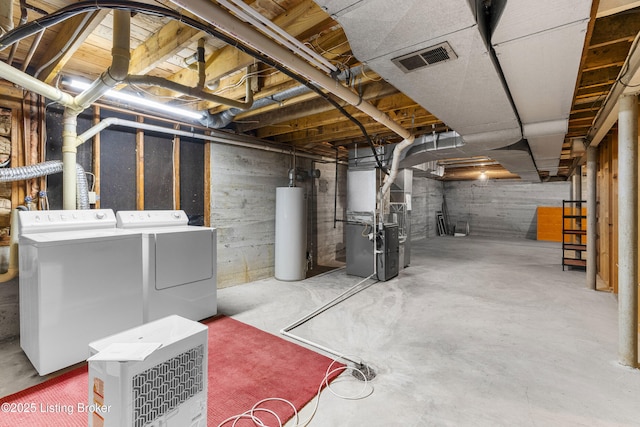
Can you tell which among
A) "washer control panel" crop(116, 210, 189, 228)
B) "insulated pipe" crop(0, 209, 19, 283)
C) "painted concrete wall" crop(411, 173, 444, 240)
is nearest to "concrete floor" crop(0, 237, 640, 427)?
"insulated pipe" crop(0, 209, 19, 283)

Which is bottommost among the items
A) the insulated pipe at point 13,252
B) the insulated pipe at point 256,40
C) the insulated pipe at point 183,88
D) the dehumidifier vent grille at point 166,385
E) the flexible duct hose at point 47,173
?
the dehumidifier vent grille at point 166,385

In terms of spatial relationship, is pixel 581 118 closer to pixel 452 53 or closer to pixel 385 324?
pixel 452 53

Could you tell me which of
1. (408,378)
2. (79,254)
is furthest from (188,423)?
(79,254)

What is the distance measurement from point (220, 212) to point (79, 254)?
2.03m

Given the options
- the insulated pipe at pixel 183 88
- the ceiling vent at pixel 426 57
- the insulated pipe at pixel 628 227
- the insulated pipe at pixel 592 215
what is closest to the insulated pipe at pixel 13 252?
the insulated pipe at pixel 183 88

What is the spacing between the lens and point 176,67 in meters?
2.74

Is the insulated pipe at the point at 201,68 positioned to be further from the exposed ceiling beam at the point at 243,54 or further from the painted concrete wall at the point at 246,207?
the painted concrete wall at the point at 246,207

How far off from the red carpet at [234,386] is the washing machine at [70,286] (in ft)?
0.80

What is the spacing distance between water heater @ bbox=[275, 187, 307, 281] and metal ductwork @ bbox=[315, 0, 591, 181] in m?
2.46

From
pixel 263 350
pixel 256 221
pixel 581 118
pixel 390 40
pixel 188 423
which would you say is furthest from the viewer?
pixel 256 221

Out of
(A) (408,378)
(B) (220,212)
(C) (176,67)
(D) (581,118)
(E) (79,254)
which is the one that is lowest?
(A) (408,378)

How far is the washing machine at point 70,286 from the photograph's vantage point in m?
1.93

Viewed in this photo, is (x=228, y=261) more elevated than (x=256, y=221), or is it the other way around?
(x=256, y=221)

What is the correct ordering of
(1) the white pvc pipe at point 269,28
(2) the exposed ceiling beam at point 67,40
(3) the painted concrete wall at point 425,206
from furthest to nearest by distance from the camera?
(3) the painted concrete wall at point 425,206 → (2) the exposed ceiling beam at point 67,40 → (1) the white pvc pipe at point 269,28
